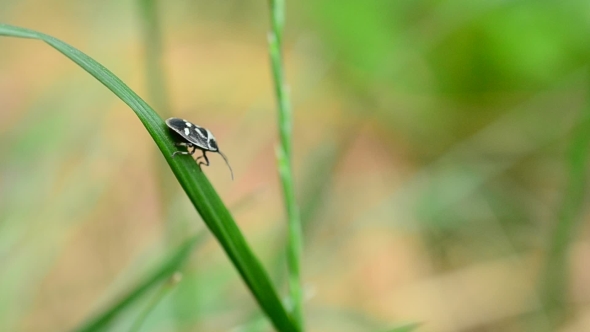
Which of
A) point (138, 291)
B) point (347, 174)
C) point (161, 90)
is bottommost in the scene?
point (347, 174)

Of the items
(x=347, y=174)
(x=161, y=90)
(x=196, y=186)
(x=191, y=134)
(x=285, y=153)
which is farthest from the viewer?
(x=347, y=174)

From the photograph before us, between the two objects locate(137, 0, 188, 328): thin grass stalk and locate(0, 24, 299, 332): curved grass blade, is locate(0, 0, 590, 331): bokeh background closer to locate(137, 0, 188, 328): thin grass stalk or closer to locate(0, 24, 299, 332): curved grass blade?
locate(137, 0, 188, 328): thin grass stalk

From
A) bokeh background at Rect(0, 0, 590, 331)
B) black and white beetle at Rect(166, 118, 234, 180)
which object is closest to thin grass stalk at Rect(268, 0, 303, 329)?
Result: black and white beetle at Rect(166, 118, 234, 180)

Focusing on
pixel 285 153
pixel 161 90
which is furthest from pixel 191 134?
pixel 161 90

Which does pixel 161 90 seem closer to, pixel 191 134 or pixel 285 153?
pixel 191 134

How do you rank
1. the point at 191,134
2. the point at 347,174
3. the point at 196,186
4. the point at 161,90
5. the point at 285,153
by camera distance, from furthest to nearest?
the point at 347,174, the point at 161,90, the point at 191,134, the point at 285,153, the point at 196,186

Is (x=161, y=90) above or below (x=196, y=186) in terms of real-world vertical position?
above

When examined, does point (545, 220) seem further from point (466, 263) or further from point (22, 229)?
point (22, 229)
